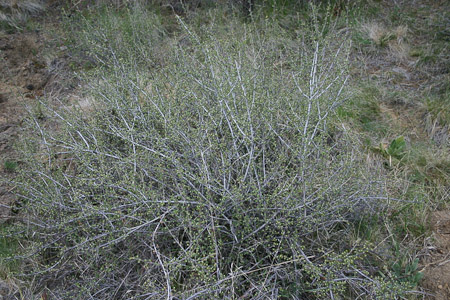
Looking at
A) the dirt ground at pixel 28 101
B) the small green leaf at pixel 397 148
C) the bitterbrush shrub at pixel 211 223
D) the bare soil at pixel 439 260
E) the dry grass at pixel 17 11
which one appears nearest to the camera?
the bitterbrush shrub at pixel 211 223

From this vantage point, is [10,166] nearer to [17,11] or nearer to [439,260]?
[17,11]

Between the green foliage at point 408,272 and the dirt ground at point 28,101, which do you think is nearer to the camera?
the green foliage at point 408,272

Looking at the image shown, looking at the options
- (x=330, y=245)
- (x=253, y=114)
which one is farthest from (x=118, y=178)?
(x=330, y=245)

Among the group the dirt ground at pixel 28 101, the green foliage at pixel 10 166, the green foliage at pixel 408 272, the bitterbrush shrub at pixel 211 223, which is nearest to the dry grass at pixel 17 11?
→ the dirt ground at pixel 28 101

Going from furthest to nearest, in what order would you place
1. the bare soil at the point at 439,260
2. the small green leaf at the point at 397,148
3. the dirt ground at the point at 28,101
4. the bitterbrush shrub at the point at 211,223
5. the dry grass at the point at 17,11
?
the dry grass at the point at 17,11, the small green leaf at the point at 397,148, the dirt ground at the point at 28,101, the bare soil at the point at 439,260, the bitterbrush shrub at the point at 211,223

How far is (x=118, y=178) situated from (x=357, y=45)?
3100 mm

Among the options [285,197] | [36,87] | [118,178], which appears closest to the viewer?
[285,197]

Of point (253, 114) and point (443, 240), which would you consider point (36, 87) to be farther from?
point (443, 240)

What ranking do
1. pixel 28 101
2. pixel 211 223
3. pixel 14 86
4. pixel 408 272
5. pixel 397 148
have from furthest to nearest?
pixel 14 86 < pixel 28 101 < pixel 397 148 < pixel 408 272 < pixel 211 223

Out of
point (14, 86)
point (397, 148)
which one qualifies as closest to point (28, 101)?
point (14, 86)

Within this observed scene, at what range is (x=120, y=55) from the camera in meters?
3.64

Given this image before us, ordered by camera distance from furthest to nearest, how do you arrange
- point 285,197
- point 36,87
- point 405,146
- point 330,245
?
point 36,87
point 405,146
point 330,245
point 285,197

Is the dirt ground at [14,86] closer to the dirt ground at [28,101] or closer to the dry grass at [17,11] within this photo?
the dirt ground at [28,101]

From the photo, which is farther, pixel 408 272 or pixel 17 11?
pixel 17 11
